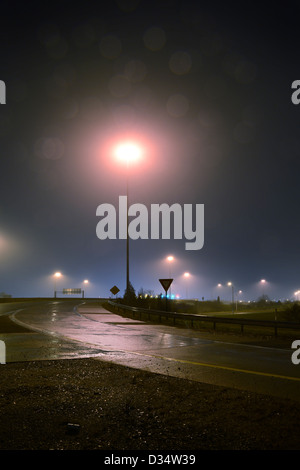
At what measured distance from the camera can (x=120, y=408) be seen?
569 centimetres

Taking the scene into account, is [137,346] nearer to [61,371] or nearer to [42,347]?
[42,347]

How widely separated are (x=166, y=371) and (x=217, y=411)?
11.0 ft

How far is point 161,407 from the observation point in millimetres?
5746

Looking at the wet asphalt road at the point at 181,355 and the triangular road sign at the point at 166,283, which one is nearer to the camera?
the wet asphalt road at the point at 181,355

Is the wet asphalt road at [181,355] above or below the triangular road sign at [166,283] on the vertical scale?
below

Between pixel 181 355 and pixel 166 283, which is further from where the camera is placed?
pixel 166 283

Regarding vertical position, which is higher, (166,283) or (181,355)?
(166,283)

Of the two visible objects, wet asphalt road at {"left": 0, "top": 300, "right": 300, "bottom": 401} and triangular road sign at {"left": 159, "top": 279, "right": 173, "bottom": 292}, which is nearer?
wet asphalt road at {"left": 0, "top": 300, "right": 300, "bottom": 401}

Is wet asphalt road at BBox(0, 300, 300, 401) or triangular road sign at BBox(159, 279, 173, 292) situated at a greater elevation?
triangular road sign at BBox(159, 279, 173, 292)
